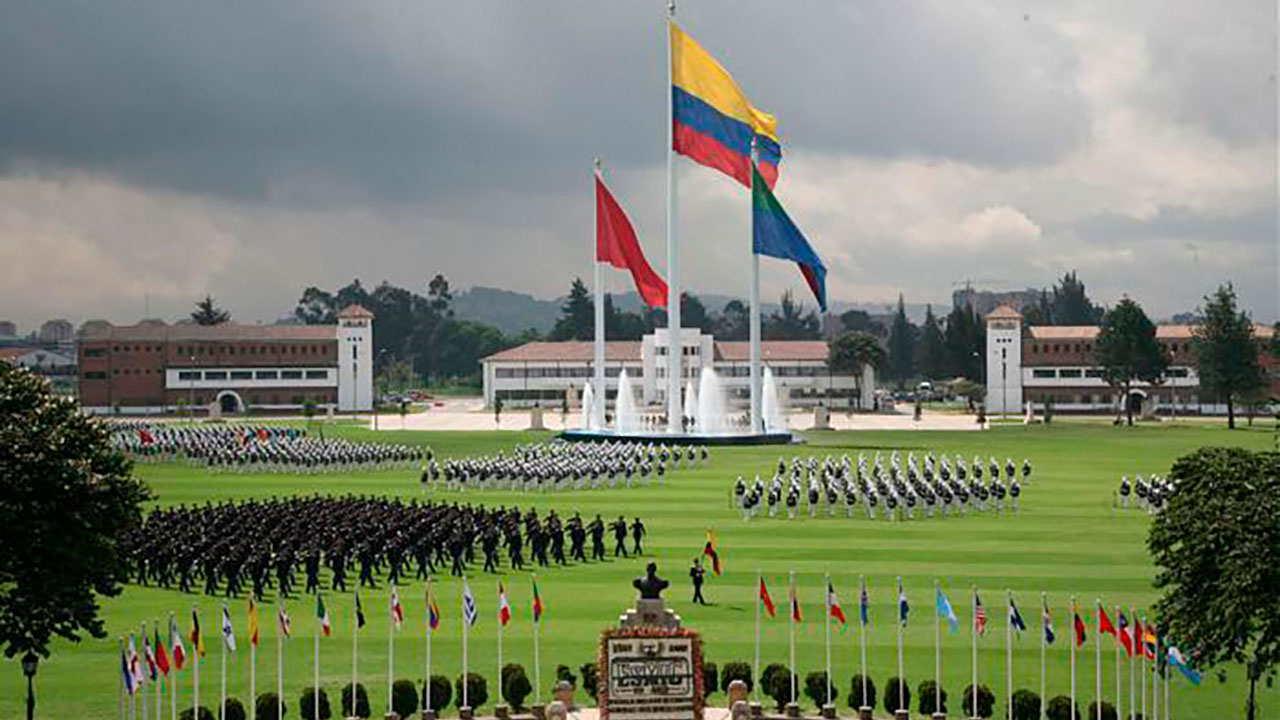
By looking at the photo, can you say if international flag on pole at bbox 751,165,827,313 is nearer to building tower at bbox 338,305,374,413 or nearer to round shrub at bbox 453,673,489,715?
round shrub at bbox 453,673,489,715

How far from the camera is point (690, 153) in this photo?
7094 centimetres

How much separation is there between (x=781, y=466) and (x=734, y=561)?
19.5 m

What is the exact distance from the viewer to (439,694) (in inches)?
850

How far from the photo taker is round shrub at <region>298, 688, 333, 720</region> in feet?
69.7

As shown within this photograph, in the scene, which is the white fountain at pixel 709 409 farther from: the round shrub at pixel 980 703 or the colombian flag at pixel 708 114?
the round shrub at pixel 980 703

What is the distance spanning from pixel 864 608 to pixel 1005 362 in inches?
3962

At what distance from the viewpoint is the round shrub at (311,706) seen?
21.2 m

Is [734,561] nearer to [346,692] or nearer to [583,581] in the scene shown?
[583,581]

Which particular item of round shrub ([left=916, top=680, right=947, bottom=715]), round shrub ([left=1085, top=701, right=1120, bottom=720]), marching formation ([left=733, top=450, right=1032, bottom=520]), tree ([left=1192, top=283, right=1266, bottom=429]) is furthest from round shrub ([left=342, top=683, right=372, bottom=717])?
tree ([left=1192, top=283, right=1266, bottom=429])

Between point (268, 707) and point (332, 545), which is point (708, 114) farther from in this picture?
point (268, 707)

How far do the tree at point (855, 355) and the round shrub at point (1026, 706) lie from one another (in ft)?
346

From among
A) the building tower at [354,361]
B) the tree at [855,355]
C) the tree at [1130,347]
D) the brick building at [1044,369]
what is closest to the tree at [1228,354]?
the tree at [1130,347]

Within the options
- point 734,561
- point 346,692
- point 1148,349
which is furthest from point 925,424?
point 346,692

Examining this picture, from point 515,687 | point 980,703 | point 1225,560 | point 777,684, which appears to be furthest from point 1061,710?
point 515,687
